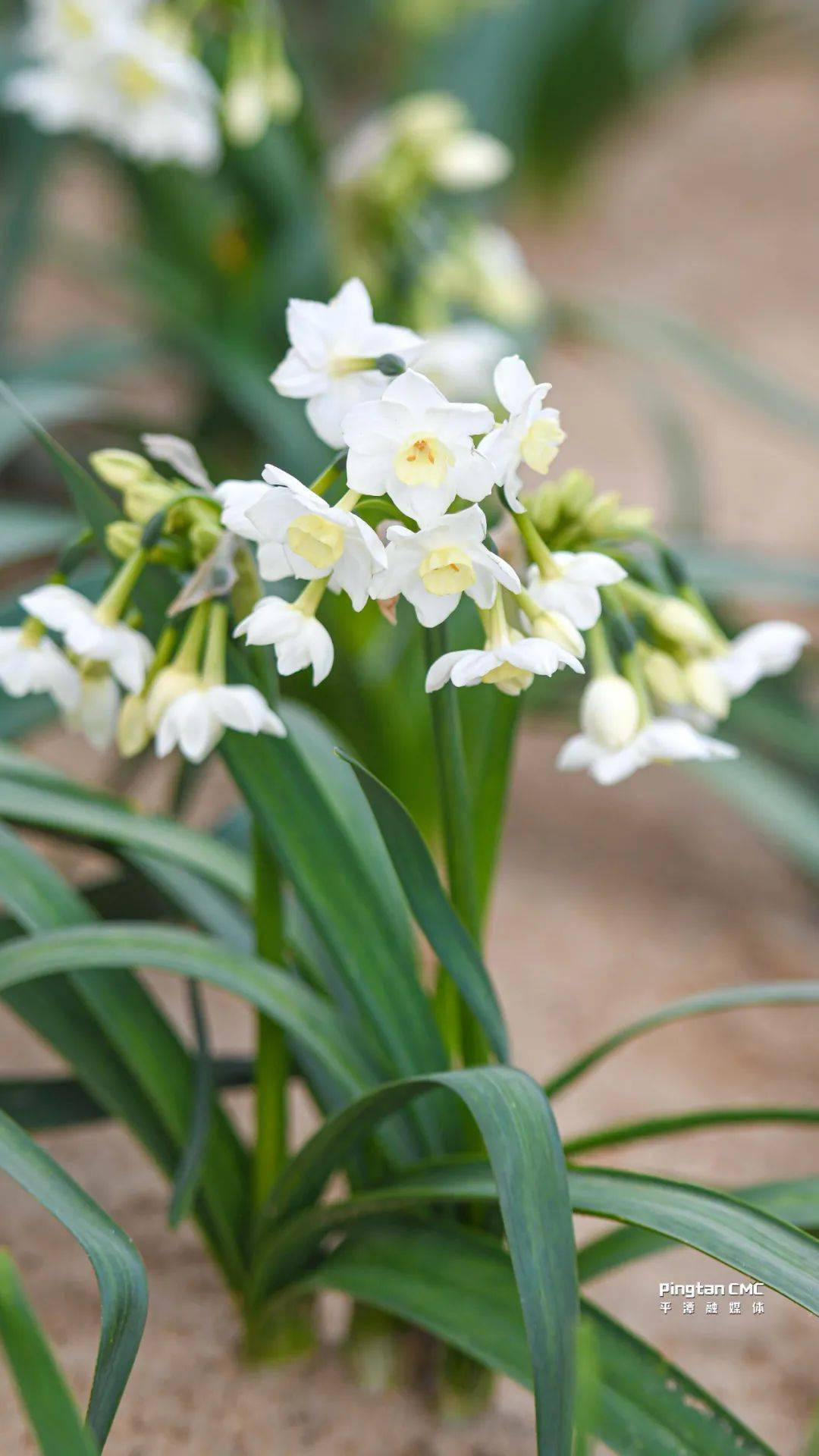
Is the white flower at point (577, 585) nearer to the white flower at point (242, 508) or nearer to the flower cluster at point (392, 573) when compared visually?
the flower cluster at point (392, 573)

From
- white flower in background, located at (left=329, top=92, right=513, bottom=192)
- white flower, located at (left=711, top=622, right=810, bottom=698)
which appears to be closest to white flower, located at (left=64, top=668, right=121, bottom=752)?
white flower, located at (left=711, top=622, right=810, bottom=698)

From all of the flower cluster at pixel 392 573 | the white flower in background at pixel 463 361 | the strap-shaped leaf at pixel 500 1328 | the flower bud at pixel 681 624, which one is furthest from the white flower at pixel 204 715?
the white flower in background at pixel 463 361

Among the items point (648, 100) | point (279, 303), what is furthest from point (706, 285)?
point (279, 303)

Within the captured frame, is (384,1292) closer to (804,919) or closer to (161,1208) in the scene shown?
(161,1208)

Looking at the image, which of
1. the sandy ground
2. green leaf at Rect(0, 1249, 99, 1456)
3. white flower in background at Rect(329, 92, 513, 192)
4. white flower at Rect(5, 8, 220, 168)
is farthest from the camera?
white flower in background at Rect(329, 92, 513, 192)

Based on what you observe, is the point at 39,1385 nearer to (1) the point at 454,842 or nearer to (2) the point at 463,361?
(1) the point at 454,842

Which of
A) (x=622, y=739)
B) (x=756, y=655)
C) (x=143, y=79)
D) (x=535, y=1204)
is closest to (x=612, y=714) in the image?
(x=622, y=739)

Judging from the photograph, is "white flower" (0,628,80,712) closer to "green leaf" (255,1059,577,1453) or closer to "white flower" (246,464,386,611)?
"white flower" (246,464,386,611)
